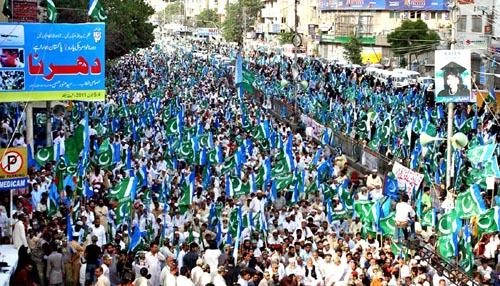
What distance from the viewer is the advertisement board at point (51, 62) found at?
20.5 meters

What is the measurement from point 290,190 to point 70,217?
5669mm

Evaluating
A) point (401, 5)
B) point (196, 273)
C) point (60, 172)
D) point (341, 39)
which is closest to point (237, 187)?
point (60, 172)

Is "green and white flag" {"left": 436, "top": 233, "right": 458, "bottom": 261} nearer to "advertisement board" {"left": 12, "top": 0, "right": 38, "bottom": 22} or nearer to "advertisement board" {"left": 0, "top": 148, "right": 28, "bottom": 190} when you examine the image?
"advertisement board" {"left": 0, "top": 148, "right": 28, "bottom": 190}

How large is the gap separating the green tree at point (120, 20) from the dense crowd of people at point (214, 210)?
11129mm

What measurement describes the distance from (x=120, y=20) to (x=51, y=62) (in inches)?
1090

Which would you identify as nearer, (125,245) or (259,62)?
(125,245)

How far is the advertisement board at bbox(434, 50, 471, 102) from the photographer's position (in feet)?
70.5

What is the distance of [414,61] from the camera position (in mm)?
61469

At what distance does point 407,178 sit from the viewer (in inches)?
733

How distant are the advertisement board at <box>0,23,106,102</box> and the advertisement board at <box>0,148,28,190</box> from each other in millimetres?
4861

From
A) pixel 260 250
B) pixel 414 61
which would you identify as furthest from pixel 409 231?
pixel 414 61

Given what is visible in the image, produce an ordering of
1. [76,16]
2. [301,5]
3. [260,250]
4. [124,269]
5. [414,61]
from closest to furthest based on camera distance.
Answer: [124,269] < [260,250] < [76,16] < [414,61] < [301,5]

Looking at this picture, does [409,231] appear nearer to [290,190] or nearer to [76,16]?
[290,190]

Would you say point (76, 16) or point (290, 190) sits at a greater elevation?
point (76, 16)
